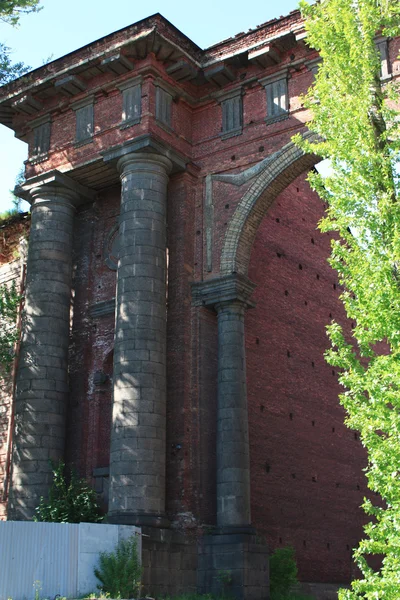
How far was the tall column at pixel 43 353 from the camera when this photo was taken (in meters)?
20.4

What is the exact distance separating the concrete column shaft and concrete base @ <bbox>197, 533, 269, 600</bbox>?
44 centimetres

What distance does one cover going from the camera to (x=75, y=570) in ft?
51.9

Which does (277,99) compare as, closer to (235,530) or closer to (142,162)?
(142,162)

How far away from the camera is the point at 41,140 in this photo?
A: 929 inches

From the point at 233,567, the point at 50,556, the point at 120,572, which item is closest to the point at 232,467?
the point at 233,567

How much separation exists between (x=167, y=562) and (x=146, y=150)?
9.72 meters

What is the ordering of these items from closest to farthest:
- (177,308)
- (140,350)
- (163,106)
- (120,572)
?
1. (120,572)
2. (140,350)
3. (177,308)
4. (163,106)

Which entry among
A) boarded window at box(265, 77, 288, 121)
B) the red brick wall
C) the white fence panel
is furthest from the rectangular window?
the white fence panel

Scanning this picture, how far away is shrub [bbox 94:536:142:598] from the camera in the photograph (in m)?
15.9

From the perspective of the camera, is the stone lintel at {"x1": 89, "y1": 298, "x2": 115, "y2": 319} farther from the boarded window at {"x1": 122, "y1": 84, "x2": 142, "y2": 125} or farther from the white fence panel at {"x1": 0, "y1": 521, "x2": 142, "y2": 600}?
the white fence panel at {"x1": 0, "y1": 521, "x2": 142, "y2": 600}

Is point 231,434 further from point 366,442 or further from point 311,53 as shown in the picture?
point 311,53

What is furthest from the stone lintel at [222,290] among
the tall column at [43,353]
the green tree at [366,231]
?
the green tree at [366,231]

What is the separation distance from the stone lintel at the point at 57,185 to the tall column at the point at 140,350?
1964 mm

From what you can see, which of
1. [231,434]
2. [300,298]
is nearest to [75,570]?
[231,434]
